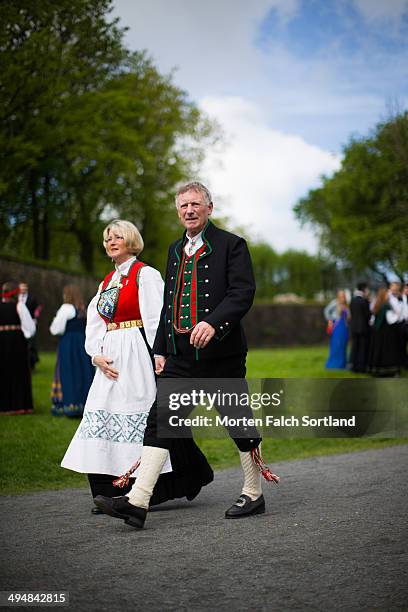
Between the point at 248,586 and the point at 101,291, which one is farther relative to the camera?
the point at 101,291

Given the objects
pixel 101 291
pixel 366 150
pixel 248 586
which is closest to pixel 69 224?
pixel 366 150

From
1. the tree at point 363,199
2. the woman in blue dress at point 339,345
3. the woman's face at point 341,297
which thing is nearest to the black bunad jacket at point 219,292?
the woman in blue dress at point 339,345

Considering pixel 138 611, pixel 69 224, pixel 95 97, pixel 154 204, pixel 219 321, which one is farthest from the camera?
pixel 154 204

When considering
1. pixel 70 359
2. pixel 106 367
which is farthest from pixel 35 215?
pixel 106 367

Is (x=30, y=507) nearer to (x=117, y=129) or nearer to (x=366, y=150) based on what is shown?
(x=117, y=129)

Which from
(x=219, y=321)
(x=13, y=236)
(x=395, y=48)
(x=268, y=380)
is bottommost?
(x=268, y=380)

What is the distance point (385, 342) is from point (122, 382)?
1404 cm

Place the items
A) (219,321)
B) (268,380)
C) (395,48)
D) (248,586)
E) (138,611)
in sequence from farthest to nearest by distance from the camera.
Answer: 1. (395,48)
2. (268,380)
3. (219,321)
4. (248,586)
5. (138,611)

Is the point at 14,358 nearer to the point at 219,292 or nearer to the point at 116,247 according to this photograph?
the point at 116,247

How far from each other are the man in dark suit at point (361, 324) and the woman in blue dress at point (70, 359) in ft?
28.0

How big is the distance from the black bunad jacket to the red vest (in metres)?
0.57

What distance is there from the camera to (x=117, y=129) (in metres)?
35.2

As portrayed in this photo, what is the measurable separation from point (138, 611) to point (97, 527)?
1859mm

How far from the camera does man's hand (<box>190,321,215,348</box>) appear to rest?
17.1 feet
